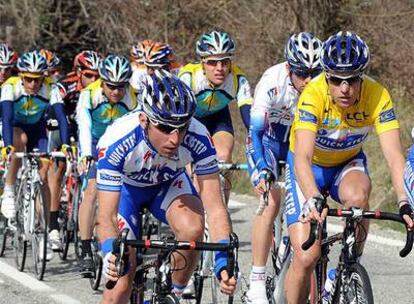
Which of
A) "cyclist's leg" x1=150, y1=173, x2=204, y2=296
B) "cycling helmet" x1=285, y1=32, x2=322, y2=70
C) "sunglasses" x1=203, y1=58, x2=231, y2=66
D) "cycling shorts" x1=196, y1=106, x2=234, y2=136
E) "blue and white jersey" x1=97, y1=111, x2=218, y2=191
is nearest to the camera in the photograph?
Answer: "blue and white jersey" x1=97, y1=111, x2=218, y2=191

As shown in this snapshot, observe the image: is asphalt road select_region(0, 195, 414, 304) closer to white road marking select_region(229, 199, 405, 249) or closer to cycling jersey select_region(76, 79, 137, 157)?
white road marking select_region(229, 199, 405, 249)

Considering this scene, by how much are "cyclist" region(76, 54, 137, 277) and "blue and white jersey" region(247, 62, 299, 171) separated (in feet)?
6.03

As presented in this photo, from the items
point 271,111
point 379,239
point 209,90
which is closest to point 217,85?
point 209,90

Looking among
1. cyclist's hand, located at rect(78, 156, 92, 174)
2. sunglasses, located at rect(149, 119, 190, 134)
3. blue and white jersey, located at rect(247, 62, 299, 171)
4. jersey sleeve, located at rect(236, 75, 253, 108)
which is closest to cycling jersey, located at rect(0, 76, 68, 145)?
cyclist's hand, located at rect(78, 156, 92, 174)

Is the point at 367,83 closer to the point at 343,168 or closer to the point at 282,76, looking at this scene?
the point at 343,168

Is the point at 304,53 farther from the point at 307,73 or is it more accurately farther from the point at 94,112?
the point at 94,112

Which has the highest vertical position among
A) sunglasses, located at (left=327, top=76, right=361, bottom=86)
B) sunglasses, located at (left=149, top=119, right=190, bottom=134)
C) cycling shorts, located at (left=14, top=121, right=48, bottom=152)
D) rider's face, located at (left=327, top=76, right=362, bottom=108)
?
sunglasses, located at (left=327, top=76, right=361, bottom=86)

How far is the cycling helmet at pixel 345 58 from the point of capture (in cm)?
661

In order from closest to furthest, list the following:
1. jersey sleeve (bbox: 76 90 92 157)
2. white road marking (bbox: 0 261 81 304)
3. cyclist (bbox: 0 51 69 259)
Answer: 1. white road marking (bbox: 0 261 81 304)
2. jersey sleeve (bbox: 76 90 92 157)
3. cyclist (bbox: 0 51 69 259)

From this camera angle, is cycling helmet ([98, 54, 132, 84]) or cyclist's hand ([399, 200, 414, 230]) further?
cycling helmet ([98, 54, 132, 84])

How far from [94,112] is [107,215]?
427 centimetres

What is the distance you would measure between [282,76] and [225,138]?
76.2 inches

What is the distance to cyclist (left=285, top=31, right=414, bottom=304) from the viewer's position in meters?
6.64

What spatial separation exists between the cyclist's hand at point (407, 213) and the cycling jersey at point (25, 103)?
18.6 ft
